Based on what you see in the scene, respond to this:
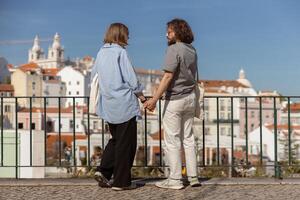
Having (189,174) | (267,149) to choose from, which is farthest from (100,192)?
(267,149)

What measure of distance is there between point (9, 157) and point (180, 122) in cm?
1625

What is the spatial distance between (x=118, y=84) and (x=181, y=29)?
74 cm

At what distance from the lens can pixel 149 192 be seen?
16.9ft

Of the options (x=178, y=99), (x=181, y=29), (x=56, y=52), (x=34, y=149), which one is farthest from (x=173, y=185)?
(x=56, y=52)

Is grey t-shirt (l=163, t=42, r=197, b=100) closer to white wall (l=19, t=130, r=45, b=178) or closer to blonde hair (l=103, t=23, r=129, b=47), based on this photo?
blonde hair (l=103, t=23, r=129, b=47)

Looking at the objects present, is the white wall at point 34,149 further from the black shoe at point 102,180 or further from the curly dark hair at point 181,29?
the curly dark hair at point 181,29

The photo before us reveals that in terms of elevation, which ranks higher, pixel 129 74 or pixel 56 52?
pixel 56 52

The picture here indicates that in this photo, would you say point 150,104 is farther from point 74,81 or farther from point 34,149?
point 74,81

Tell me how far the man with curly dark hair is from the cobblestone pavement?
216 millimetres

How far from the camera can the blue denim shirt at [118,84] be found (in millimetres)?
5074

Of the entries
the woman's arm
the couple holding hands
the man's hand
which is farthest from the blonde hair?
the man's hand

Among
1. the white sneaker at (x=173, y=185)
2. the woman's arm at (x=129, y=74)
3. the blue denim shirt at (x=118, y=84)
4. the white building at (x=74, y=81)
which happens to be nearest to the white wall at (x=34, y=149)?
the white sneaker at (x=173, y=185)

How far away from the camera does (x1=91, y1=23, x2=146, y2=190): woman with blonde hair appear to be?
508cm

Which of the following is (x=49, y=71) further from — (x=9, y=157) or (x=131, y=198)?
(x=131, y=198)
